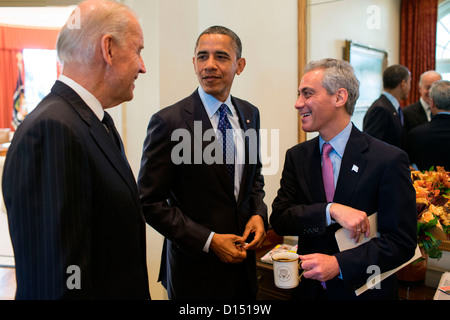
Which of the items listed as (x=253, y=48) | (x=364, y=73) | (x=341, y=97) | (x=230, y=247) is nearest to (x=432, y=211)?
(x=341, y=97)

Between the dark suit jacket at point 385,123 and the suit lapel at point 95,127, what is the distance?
1876 millimetres

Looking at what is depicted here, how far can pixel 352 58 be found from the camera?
2574 mm

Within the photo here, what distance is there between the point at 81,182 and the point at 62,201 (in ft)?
0.23

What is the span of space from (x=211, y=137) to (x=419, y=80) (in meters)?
1.35

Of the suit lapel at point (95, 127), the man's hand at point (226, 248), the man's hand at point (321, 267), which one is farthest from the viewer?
the man's hand at point (226, 248)

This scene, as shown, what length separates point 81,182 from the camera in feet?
3.10

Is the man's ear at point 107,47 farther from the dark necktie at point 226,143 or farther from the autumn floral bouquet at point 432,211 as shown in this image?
the autumn floral bouquet at point 432,211

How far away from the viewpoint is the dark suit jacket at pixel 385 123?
243cm

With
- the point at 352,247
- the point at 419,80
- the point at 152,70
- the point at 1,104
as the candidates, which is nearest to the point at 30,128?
the point at 352,247

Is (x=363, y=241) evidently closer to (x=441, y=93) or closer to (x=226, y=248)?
(x=226, y=248)

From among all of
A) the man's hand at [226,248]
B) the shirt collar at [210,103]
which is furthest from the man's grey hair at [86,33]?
the man's hand at [226,248]

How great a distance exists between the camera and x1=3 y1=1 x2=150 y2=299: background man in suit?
885 millimetres
